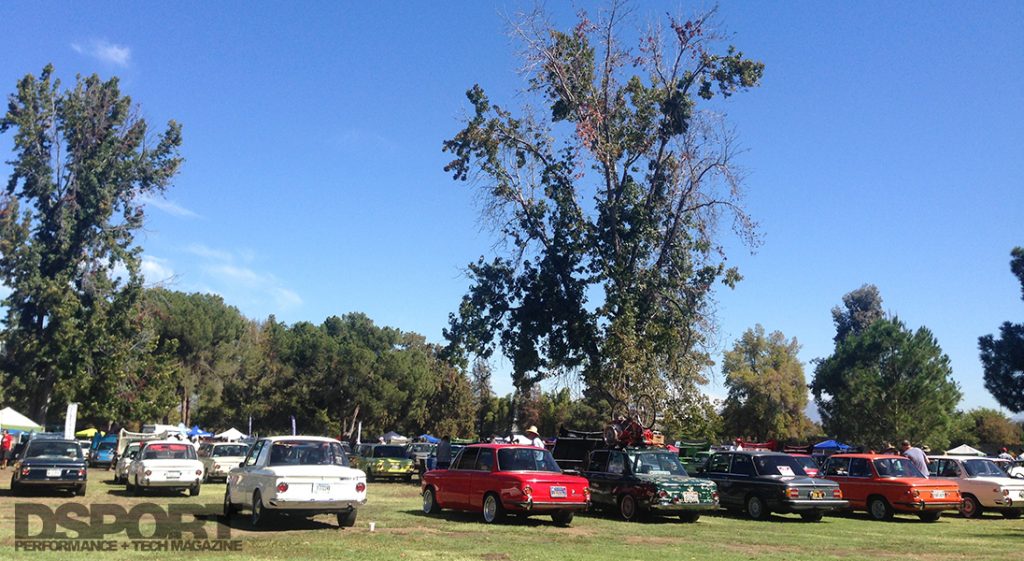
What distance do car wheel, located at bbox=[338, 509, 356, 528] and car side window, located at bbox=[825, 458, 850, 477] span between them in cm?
1301

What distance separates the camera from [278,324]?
286 feet

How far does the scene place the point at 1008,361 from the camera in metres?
39.2

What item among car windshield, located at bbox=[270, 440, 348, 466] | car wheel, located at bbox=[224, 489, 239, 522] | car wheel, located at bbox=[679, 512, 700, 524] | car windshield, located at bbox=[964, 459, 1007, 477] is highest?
car windshield, located at bbox=[270, 440, 348, 466]

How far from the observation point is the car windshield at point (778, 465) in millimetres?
19594

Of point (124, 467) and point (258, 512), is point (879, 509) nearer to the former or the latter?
point (258, 512)

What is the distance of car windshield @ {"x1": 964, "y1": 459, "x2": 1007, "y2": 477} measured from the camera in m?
22.3

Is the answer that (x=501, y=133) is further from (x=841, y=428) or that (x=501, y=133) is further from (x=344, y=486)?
(x=841, y=428)

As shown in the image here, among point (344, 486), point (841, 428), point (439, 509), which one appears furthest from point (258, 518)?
point (841, 428)

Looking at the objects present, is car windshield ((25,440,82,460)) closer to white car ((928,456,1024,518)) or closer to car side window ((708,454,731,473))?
car side window ((708,454,731,473))

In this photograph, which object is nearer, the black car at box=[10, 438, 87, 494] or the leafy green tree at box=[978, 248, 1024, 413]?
the black car at box=[10, 438, 87, 494]

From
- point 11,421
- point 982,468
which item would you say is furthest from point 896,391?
point 11,421

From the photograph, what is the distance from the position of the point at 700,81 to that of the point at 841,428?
80.3 feet

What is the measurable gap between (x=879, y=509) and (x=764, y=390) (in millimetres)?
49866

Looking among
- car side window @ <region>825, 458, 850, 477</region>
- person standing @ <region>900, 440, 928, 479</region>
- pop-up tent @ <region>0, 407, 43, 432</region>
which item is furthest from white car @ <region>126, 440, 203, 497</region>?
pop-up tent @ <region>0, 407, 43, 432</region>
